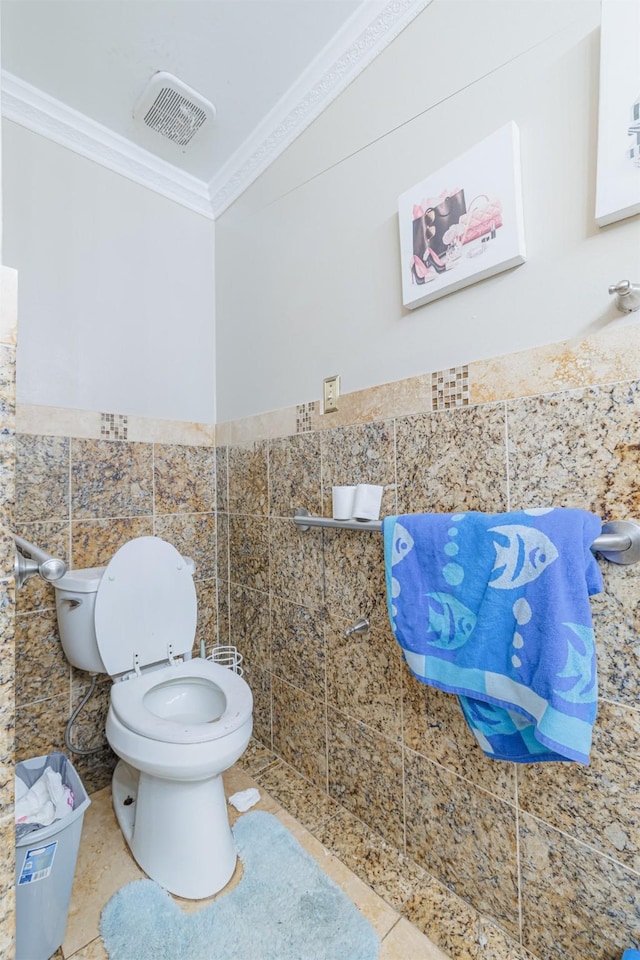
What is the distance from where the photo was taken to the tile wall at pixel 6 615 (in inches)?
21.0

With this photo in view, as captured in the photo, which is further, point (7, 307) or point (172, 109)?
point (172, 109)

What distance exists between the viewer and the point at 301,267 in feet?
4.99

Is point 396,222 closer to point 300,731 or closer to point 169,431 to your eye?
point 169,431

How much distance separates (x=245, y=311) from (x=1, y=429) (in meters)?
1.41

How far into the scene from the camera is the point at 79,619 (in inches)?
52.9

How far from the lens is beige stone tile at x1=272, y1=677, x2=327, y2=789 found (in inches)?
56.5

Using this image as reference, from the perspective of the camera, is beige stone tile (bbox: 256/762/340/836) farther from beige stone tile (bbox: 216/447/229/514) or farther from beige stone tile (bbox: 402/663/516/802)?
beige stone tile (bbox: 216/447/229/514)

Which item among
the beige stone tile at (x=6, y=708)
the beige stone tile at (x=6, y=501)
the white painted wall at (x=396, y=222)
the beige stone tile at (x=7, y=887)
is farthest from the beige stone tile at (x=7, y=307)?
the white painted wall at (x=396, y=222)

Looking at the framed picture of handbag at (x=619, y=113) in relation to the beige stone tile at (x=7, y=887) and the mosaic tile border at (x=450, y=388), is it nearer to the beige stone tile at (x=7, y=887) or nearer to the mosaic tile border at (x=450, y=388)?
the mosaic tile border at (x=450, y=388)

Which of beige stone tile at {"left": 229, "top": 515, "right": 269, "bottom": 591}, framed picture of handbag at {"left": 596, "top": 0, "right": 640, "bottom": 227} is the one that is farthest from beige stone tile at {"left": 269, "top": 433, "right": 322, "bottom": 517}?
framed picture of handbag at {"left": 596, "top": 0, "right": 640, "bottom": 227}

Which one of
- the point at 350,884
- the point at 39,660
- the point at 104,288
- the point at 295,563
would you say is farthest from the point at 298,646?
the point at 104,288

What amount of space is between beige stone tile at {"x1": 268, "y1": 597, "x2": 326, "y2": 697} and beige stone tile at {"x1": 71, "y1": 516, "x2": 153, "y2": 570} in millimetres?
627

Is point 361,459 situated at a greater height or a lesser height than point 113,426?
lesser

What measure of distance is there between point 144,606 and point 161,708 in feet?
1.09
